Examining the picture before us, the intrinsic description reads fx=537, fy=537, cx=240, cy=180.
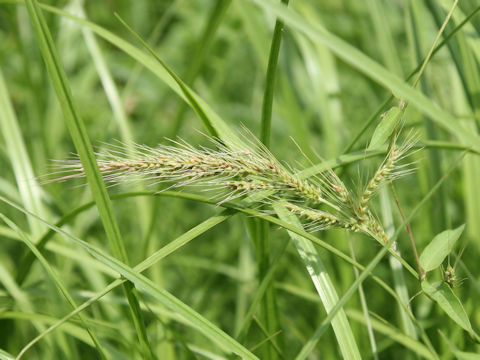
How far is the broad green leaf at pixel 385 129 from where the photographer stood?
3.27ft

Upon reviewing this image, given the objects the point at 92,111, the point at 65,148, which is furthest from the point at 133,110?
the point at 65,148

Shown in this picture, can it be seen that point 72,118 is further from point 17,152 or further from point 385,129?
point 17,152

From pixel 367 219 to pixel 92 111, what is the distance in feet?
8.95

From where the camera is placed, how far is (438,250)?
1.01 m

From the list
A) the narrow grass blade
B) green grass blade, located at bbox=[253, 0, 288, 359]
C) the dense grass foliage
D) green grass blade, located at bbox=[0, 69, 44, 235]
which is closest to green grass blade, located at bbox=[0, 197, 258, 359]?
the dense grass foliage

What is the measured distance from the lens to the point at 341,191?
3.21ft

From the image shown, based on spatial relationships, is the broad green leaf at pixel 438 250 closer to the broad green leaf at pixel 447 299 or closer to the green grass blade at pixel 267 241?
the broad green leaf at pixel 447 299

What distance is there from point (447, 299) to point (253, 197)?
1.32 ft

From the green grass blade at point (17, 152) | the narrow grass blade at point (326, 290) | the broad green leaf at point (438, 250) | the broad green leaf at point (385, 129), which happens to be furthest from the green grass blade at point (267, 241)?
the green grass blade at point (17, 152)

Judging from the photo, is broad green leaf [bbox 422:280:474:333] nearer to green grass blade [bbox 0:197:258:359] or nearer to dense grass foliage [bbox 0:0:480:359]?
dense grass foliage [bbox 0:0:480:359]

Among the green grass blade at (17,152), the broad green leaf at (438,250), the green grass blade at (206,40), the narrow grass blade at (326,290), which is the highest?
the green grass blade at (206,40)

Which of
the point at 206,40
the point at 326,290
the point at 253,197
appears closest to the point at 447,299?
the point at 326,290

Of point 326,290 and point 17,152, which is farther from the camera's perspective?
point 17,152

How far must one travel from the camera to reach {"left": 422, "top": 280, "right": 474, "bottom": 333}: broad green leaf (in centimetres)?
94
